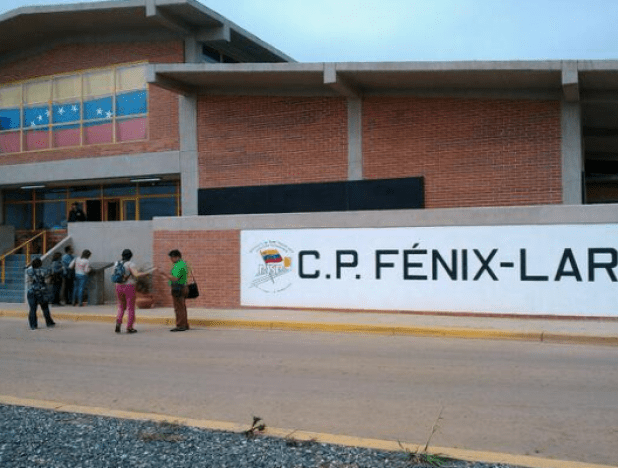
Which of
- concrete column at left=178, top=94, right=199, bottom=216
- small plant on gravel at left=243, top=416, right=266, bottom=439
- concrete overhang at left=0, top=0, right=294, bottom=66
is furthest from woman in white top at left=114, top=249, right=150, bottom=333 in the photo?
concrete overhang at left=0, top=0, right=294, bottom=66

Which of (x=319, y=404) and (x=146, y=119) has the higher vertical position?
(x=146, y=119)

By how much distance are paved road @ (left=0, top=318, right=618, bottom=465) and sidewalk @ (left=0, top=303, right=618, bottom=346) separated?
1.75ft

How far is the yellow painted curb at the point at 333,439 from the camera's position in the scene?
4884 mm

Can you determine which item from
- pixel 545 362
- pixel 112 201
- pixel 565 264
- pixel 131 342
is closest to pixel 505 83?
pixel 565 264

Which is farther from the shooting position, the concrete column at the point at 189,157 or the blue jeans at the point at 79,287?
the concrete column at the point at 189,157

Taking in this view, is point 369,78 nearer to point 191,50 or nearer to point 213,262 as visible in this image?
point 213,262

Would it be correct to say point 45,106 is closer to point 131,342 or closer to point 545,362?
point 131,342

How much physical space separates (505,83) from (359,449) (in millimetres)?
13312

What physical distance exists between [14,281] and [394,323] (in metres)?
14.2

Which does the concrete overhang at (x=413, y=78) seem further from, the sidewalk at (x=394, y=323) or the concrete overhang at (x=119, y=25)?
the sidewalk at (x=394, y=323)

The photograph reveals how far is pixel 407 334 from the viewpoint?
1268 centimetres

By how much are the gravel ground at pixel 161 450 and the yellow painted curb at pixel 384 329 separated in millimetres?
7495

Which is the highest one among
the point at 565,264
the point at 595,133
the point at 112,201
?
the point at 595,133

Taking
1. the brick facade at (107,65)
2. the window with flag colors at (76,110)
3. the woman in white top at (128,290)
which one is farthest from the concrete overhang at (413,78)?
the woman in white top at (128,290)
